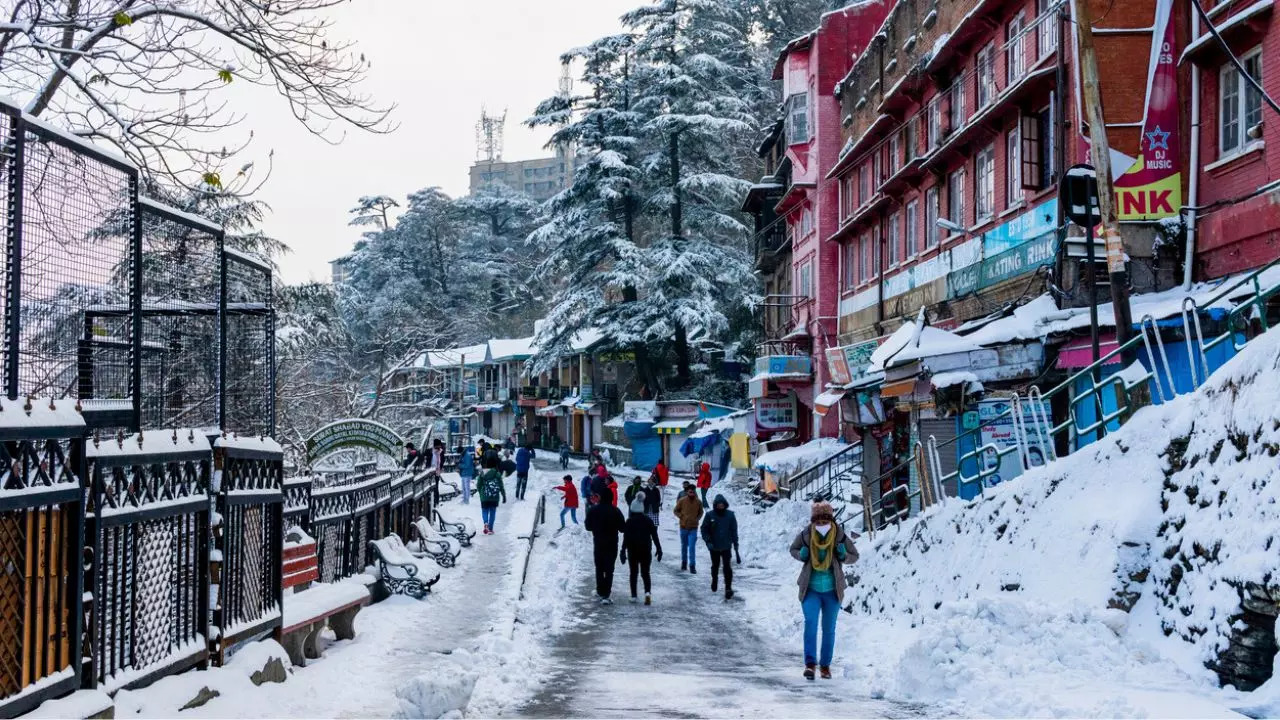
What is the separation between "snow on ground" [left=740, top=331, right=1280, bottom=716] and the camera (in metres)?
8.48

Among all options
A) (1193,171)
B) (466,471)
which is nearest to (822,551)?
(1193,171)

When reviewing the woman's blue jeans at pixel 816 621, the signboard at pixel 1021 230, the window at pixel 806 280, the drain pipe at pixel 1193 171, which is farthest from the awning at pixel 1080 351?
the window at pixel 806 280

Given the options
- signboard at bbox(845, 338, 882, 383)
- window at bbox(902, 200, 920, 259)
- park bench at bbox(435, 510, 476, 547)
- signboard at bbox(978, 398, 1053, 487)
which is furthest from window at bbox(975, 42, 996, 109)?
park bench at bbox(435, 510, 476, 547)

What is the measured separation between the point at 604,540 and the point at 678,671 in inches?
231

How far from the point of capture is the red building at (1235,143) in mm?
16047

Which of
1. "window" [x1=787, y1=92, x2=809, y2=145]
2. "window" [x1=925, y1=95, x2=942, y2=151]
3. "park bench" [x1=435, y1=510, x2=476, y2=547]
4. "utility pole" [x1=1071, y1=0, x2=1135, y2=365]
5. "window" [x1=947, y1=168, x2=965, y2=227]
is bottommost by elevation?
"park bench" [x1=435, y1=510, x2=476, y2=547]

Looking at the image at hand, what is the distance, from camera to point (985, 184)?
967 inches

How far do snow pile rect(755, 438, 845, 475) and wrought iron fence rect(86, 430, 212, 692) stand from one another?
78.7 feet

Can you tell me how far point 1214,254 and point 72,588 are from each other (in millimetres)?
16467

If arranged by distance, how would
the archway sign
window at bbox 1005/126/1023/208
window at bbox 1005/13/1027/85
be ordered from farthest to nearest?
1. the archway sign
2. window at bbox 1005/13/1027/85
3. window at bbox 1005/126/1023/208

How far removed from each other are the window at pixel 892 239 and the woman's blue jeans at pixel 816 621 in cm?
2114

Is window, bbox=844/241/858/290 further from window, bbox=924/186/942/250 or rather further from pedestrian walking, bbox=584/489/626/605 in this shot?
pedestrian walking, bbox=584/489/626/605

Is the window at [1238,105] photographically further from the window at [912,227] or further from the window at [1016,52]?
the window at [912,227]

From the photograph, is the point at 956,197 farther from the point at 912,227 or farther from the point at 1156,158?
the point at 1156,158
